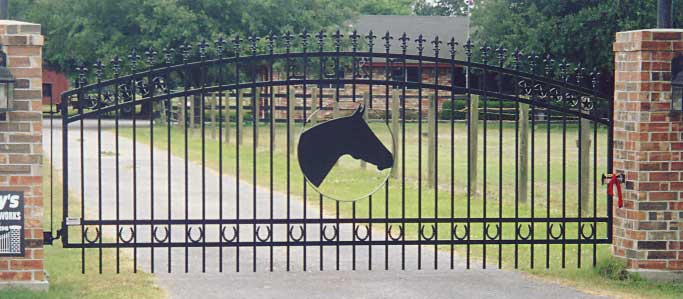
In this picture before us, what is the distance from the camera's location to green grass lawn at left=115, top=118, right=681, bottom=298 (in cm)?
1007

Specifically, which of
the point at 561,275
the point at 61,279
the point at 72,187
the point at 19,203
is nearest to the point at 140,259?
the point at 61,279

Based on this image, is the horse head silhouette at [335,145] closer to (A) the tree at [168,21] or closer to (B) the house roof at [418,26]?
(A) the tree at [168,21]

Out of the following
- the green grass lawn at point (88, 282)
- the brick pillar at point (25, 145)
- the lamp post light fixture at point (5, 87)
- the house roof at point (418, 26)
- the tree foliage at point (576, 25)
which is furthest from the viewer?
the house roof at point (418, 26)

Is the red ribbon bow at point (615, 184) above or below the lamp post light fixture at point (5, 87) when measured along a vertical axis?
below

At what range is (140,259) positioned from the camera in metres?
11.3

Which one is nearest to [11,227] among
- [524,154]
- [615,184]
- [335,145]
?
[335,145]

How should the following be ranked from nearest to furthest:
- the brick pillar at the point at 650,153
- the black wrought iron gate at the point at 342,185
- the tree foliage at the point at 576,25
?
1. the black wrought iron gate at the point at 342,185
2. the brick pillar at the point at 650,153
3. the tree foliage at the point at 576,25

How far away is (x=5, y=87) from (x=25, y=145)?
48 cm

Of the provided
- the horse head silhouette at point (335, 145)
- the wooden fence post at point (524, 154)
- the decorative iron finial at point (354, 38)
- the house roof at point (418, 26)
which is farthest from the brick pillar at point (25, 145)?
the house roof at point (418, 26)

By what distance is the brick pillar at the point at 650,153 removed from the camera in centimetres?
967

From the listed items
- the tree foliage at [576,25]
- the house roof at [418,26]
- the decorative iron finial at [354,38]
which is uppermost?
the house roof at [418,26]

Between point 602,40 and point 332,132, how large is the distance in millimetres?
31194

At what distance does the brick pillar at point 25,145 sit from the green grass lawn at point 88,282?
0.22 metres

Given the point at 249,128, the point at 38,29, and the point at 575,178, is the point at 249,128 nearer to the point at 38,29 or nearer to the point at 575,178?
the point at 575,178
